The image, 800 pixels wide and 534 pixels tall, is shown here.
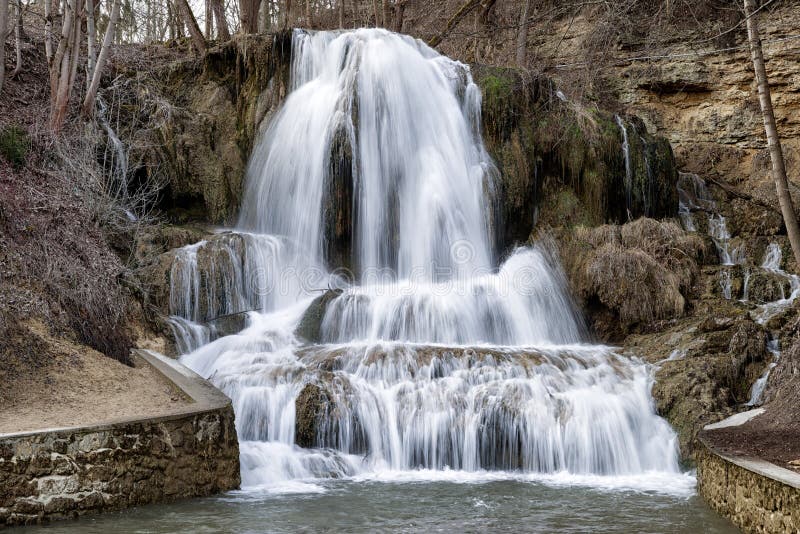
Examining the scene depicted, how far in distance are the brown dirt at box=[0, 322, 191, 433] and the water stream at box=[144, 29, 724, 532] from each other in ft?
3.82

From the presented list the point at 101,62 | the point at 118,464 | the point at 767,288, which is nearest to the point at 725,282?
the point at 767,288

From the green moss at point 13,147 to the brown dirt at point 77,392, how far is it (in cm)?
479

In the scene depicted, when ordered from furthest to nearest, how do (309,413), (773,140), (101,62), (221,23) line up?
(221,23), (101,62), (773,140), (309,413)

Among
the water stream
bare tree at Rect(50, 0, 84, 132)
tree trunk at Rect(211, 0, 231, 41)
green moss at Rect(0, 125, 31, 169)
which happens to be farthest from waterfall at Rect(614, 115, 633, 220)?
green moss at Rect(0, 125, 31, 169)

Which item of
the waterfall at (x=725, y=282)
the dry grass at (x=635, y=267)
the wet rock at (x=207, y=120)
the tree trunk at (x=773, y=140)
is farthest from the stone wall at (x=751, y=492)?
the wet rock at (x=207, y=120)

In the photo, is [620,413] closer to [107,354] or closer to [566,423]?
[566,423]

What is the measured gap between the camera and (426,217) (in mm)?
15203

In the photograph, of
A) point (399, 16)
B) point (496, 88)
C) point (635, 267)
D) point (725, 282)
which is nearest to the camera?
point (635, 267)

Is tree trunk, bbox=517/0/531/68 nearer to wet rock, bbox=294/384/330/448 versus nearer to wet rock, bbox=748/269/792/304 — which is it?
wet rock, bbox=748/269/792/304

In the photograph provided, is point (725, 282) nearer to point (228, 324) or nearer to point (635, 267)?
point (635, 267)

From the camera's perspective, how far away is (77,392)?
839cm

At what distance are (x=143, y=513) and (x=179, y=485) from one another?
575 mm

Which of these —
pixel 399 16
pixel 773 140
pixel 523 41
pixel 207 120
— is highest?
pixel 399 16

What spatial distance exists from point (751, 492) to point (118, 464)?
5.46 m
